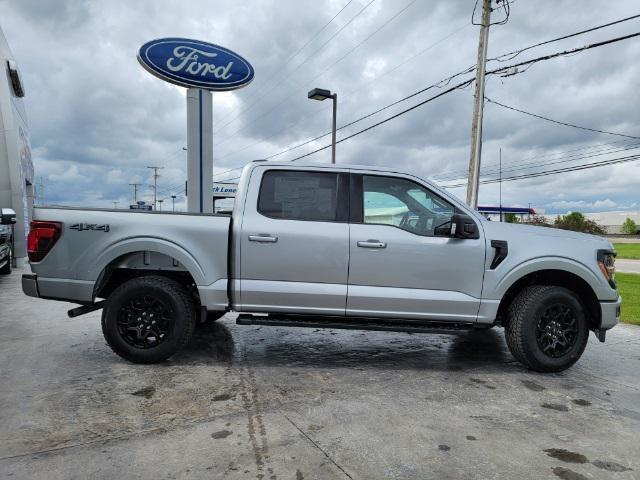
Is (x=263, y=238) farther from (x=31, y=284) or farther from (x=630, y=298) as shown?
(x=630, y=298)

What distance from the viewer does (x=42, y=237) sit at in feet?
15.1

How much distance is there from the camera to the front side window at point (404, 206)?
4660mm

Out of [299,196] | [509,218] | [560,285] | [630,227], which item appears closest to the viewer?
[299,196]

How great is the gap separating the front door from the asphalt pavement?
66 cm

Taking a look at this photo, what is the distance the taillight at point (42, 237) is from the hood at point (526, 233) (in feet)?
13.6

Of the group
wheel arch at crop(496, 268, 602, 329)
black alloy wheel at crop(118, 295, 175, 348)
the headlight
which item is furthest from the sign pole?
the headlight

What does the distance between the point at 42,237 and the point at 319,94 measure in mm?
13810

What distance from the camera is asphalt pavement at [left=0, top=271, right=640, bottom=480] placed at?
2865 millimetres

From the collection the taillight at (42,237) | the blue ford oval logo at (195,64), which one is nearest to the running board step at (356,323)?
the taillight at (42,237)

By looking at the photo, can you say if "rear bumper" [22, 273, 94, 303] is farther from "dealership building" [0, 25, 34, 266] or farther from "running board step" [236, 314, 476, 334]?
"dealership building" [0, 25, 34, 266]

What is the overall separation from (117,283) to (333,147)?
1401cm

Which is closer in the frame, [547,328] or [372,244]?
[372,244]

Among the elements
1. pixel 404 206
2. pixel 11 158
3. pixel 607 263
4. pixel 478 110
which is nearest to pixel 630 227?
pixel 478 110

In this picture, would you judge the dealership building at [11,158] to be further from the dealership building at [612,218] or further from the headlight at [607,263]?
the dealership building at [612,218]
